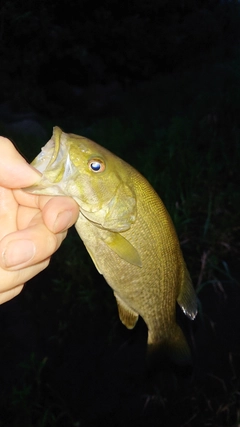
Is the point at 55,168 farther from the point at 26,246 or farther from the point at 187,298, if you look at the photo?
the point at 187,298

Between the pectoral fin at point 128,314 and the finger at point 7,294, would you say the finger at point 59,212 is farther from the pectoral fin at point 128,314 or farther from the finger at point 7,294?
the pectoral fin at point 128,314

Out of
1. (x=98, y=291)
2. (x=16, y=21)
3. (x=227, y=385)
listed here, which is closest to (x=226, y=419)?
(x=227, y=385)

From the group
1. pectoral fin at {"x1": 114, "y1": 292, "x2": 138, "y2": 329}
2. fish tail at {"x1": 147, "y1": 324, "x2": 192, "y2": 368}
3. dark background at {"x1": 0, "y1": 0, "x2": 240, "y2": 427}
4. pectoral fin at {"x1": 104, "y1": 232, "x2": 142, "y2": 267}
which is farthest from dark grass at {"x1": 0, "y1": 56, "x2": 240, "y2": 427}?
pectoral fin at {"x1": 104, "y1": 232, "x2": 142, "y2": 267}

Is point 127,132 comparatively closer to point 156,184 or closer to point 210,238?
point 156,184

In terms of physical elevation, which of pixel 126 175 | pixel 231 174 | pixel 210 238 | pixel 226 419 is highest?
pixel 126 175

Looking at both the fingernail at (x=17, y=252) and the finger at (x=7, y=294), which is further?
the finger at (x=7, y=294)

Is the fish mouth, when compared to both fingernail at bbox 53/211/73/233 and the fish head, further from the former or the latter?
fingernail at bbox 53/211/73/233

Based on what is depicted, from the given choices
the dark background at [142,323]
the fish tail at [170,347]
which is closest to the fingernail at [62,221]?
the fish tail at [170,347]

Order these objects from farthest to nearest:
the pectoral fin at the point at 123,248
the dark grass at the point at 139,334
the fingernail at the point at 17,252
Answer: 1. the dark grass at the point at 139,334
2. the pectoral fin at the point at 123,248
3. the fingernail at the point at 17,252
